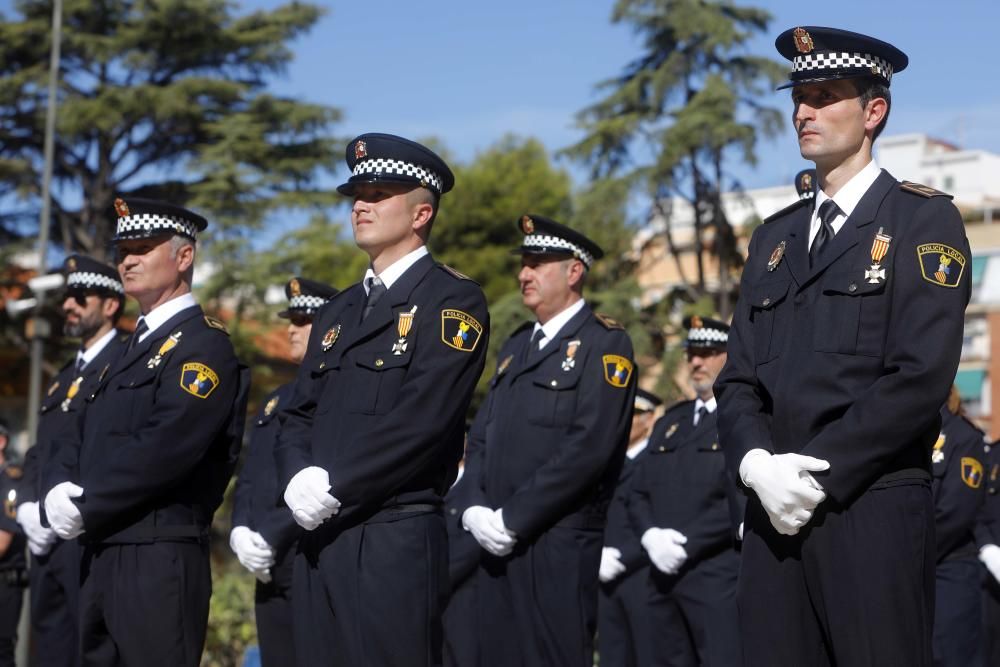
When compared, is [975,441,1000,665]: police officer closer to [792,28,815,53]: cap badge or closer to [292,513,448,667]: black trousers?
[292,513,448,667]: black trousers

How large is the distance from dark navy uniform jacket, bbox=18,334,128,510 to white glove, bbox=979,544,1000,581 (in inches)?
217

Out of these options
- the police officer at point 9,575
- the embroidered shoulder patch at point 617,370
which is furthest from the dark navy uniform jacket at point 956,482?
the police officer at point 9,575

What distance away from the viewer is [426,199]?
5.30m

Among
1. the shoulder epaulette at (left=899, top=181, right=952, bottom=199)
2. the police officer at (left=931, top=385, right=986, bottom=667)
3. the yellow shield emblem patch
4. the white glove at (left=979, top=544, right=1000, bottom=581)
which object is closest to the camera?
the shoulder epaulette at (left=899, top=181, right=952, bottom=199)

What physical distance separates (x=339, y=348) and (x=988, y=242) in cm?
3849

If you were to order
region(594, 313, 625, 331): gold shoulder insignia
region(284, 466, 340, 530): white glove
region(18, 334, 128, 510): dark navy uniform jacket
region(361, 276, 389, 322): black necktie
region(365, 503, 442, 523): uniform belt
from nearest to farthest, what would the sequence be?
region(284, 466, 340, 530): white glove
region(365, 503, 442, 523): uniform belt
region(361, 276, 389, 322): black necktie
region(594, 313, 625, 331): gold shoulder insignia
region(18, 334, 128, 510): dark navy uniform jacket

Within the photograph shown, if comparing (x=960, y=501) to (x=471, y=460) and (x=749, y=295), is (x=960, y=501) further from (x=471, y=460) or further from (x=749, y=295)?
(x=749, y=295)

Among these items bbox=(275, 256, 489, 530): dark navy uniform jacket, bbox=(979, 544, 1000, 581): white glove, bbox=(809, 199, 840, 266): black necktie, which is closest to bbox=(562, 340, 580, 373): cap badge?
bbox=(275, 256, 489, 530): dark navy uniform jacket

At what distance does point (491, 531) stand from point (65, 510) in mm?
1824

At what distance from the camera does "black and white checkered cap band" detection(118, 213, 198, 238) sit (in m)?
6.23

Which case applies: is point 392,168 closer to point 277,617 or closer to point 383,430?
point 383,430

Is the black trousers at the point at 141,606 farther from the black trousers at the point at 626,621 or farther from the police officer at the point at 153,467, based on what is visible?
the black trousers at the point at 626,621

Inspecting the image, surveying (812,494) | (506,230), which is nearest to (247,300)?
(506,230)

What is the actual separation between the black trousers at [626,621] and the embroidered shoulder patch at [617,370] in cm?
227
